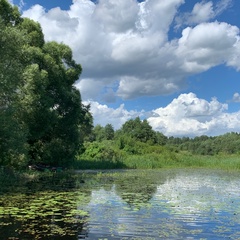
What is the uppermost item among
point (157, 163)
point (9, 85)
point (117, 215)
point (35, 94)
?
point (35, 94)

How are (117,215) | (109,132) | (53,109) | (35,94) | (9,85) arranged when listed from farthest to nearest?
(109,132)
(53,109)
(35,94)
(9,85)
(117,215)

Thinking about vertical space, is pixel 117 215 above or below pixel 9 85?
below

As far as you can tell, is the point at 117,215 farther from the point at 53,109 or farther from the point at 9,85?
the point at 53,109

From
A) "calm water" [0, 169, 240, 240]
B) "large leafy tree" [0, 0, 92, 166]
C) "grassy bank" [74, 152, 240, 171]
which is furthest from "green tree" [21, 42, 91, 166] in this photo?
"calm water" [0, 169, 240, 240]

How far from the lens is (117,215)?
13.3 meters

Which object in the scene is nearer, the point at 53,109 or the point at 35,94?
the point at 35,94

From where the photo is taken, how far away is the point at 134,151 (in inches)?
2297

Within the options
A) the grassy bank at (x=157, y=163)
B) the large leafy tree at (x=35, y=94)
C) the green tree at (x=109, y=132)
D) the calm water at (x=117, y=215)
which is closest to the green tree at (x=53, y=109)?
the large leafy tree at (x=35, y=94)

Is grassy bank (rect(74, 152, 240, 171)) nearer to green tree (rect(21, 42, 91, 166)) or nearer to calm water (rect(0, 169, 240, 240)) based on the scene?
green tree (rect(21, 42, 91, 166))

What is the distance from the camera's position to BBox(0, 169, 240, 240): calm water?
34.4 feet

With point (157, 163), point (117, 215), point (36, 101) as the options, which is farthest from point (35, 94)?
point (157, 163)

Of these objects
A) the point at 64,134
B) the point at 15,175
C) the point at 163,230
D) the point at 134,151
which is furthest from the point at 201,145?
the point at 163,230

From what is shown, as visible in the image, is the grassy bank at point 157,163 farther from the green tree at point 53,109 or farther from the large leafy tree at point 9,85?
the large leafy tree at point 9,85

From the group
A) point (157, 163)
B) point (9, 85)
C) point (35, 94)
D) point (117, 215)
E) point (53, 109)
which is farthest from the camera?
point (157, 163)
